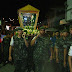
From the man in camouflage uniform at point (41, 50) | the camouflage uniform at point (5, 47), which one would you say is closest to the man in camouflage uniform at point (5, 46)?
the camouflage uniform at point (5, 47)

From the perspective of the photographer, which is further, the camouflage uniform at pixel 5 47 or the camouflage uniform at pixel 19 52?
the camouflage uniform at pixel 5 47

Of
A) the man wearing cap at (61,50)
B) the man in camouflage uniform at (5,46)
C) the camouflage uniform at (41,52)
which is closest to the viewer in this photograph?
the camouflage uniform at (41,52)

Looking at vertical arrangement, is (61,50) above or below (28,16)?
below

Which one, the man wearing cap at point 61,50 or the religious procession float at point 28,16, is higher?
the religious procession float at point 28,16

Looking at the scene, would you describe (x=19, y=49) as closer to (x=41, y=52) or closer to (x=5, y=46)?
(x=41, y=52)

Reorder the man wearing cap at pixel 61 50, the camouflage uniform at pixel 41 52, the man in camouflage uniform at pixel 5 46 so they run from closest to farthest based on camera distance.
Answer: the camouflage uniform at pixel 41 52, the man wearing cap at pixel 61 50, the man in camouflage uniform at pixel 5 46

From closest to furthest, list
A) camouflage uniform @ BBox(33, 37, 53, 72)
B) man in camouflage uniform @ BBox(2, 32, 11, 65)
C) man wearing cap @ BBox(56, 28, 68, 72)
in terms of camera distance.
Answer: camouflage uniform @ BBox(33, 37, 53, 72) < man wearing cap @ BBox(56, 28, 68, 72) < man in camouflage uniform @ BBox(2, 32, 11, 65)

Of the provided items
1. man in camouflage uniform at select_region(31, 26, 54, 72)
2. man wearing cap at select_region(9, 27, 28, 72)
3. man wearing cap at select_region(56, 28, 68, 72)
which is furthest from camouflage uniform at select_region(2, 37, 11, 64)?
man wearing cap at select_region(56, 28, 68, 72)

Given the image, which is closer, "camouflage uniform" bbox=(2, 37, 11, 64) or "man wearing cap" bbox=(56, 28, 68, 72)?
"man wearing cap" bbox=(56, 28, 68, 72)

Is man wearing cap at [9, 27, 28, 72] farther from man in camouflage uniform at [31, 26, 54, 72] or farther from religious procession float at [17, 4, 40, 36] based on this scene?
religious procession float at [17, 4, 40, 36]

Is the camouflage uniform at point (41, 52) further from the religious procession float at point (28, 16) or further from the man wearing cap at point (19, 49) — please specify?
the religious procession float at point (28, 16)

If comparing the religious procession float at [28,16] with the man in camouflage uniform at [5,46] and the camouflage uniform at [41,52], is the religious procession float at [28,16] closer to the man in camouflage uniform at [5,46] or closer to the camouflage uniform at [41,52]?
the man in camouflage uniform at [5,46]

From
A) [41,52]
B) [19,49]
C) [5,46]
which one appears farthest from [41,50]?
[5,46]

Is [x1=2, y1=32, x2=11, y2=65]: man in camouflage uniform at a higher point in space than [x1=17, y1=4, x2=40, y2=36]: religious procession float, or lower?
lower
